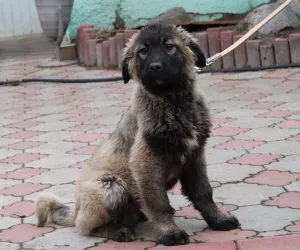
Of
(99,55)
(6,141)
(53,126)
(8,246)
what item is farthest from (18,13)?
(8,246)

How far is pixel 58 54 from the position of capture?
11547 mm

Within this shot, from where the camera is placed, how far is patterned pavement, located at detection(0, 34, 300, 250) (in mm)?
4227

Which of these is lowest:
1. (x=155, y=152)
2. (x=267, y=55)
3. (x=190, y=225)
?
(x=190, y=225)

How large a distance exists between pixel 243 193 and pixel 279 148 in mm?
1122

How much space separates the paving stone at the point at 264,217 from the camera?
4.18 meters

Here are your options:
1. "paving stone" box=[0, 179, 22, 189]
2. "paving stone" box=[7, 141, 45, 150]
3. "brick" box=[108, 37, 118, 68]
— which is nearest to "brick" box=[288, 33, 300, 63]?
"brick" box=[108, 37, 118, 68]

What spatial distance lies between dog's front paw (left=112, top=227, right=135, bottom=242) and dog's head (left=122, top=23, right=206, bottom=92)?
2.82 feet

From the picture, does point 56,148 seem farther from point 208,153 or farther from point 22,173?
point 208,153

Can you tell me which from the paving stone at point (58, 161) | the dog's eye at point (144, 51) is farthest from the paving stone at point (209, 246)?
the paving stone at point (58, 161)

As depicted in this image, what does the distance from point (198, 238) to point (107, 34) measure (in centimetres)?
697

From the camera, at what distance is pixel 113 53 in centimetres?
1022

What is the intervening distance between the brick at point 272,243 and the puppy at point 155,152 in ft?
1.23

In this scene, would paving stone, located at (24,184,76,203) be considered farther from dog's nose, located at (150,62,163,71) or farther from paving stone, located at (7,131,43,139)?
paving stone, located at (7,131,43,139)

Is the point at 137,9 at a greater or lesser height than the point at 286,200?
greater
